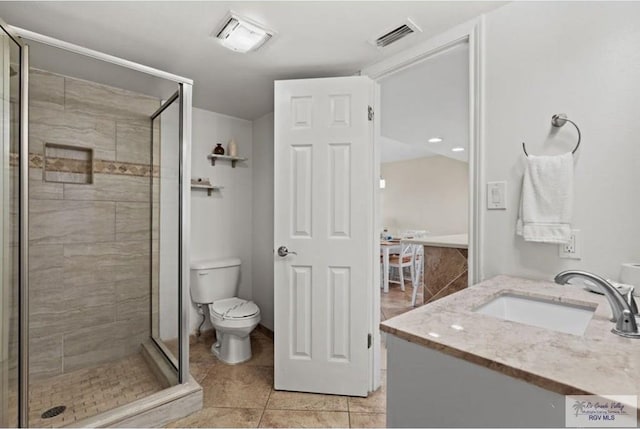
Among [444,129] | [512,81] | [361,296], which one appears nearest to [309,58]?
[512,81]

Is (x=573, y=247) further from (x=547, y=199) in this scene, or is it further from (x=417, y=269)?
(x=417, y=269)

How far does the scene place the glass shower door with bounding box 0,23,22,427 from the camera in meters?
1.35

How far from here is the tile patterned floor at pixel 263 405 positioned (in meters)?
1.73

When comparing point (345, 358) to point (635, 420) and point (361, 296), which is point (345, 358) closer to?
point (361, 296)

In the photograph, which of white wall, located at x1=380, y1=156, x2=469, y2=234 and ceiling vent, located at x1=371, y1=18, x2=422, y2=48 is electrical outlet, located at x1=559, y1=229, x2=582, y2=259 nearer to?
ceiling vent, located at x1=371, y1=18, x2=422, y2=48

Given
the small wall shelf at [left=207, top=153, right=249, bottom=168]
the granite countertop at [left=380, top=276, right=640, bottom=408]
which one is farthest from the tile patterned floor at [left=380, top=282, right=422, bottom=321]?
the granite countertop at [left=380, top=276, right=640, bottom=408]

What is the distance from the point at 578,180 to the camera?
123 cm

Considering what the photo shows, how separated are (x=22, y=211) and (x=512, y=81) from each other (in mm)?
2300

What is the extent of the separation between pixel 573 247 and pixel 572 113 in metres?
0.53

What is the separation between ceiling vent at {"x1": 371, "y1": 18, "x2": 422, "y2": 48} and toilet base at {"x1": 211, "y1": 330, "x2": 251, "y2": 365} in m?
2.23

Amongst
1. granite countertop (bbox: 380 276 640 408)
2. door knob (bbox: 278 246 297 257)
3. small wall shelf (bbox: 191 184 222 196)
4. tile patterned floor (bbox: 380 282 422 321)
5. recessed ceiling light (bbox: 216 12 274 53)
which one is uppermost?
recessed ceiling light (bbox: 216 12 274 53)

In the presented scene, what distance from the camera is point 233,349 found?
2424 mm

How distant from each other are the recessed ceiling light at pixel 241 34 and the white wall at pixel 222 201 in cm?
129

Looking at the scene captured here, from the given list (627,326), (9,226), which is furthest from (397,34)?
(9,226)
